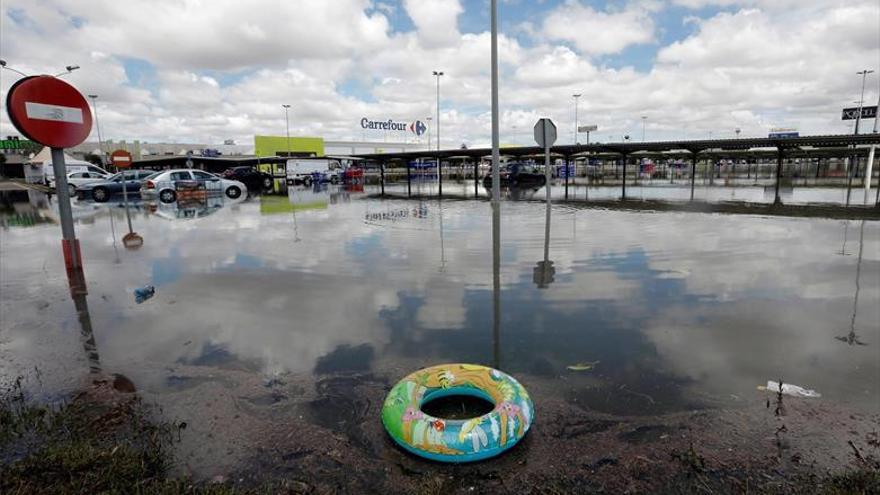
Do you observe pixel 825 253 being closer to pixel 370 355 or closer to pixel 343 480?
pixel 370 355

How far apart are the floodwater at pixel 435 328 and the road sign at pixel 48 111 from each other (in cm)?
229

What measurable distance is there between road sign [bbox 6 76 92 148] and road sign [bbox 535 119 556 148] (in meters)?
10.2

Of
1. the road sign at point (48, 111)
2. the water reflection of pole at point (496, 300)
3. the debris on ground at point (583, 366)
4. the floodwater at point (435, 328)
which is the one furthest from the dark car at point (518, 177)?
the debris on ground at point (583, 366)

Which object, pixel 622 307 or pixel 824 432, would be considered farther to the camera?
pixel 622 307

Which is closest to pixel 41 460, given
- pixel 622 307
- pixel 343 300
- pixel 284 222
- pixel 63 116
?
pixel 343 300

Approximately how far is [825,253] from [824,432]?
734 centimetres

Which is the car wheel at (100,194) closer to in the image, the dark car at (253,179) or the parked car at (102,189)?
the parked car at (102,189)

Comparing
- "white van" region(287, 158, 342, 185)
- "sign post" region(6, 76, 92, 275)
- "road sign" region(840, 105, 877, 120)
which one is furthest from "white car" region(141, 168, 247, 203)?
"road sign" region(840, 105, 877, 120)

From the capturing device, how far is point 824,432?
10.7 ft

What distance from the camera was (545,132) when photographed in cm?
1336

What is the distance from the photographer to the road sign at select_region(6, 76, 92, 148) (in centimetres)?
688

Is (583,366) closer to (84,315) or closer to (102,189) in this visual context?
(84,315)

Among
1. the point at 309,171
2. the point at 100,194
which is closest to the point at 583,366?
the point at 100,194

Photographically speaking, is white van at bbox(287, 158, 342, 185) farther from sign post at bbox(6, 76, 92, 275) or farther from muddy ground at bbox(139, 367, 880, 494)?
muddy ground at bbox(139, 367, 880, 494)
